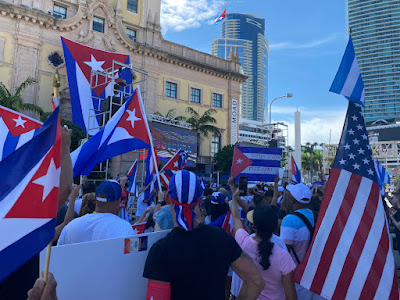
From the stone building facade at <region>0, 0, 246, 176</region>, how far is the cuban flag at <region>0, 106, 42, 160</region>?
18.8m

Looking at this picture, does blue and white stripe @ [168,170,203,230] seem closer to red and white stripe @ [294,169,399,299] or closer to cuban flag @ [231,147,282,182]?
red and white stripe @ [294,169,399,299]

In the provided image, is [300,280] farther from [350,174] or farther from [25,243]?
[25,243]

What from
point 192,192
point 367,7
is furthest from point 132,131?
point 367,7

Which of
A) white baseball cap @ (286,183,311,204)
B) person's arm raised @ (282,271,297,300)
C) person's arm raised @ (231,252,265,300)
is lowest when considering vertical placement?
person's arm raised @ (282,271,297,300)

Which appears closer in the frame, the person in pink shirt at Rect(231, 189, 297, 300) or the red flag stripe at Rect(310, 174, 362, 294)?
the person in pink shirt at Rect(231, 189, 297, 300)

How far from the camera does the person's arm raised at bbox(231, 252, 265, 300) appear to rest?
2235 millimetres

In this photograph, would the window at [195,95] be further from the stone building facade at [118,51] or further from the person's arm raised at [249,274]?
the person's arm raised at [249,274]

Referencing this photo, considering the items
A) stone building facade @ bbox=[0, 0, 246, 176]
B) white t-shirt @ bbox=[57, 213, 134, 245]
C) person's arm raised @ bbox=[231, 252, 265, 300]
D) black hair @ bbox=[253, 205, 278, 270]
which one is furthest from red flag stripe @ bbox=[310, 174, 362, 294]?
stone building facade @ bbox=[0, 0, 246, 176]

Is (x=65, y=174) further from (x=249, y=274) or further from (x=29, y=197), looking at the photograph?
(x=249, y=274)

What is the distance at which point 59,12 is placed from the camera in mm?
23156

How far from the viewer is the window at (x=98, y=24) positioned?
2414cm

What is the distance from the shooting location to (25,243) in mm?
1538

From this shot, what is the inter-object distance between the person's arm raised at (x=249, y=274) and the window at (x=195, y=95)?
28.8m

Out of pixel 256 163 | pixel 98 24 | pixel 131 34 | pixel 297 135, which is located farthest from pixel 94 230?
pixel 297 135
